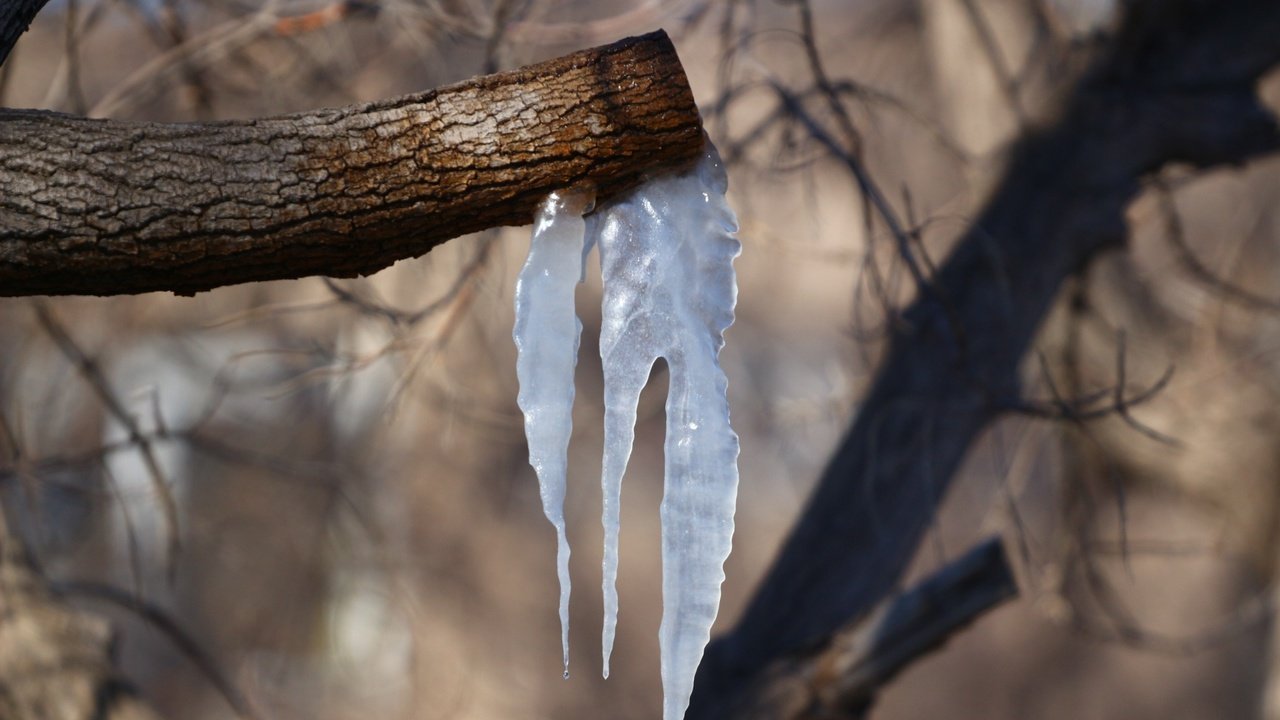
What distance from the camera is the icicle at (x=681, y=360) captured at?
1.33 metres

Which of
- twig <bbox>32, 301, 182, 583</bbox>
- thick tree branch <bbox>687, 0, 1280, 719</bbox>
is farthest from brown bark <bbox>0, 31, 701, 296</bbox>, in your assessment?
thick tree branch <bbox>687, 0, 1280, 719</bbox>

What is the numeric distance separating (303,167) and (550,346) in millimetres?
342

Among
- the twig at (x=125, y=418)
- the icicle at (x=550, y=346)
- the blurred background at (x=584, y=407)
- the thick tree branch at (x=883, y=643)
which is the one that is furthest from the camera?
the blurred background at (x=584, y=407)

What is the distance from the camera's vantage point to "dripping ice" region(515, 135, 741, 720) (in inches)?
52.6

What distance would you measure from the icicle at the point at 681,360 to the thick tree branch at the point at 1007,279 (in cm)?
146

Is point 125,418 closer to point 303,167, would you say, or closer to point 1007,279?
point 303,167

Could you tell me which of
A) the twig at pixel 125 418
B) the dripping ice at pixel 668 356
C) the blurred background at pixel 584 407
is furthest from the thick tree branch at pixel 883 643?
the twig at pixel 125 418

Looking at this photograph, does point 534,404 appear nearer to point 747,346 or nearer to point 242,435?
point 242,435

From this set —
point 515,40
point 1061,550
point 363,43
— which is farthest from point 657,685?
point 515,40

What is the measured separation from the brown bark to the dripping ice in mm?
105

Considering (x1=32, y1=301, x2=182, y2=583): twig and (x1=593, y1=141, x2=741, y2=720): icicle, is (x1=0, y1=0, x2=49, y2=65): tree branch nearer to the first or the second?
(x1=593, y1=141, x2=741, y2=720): icicle

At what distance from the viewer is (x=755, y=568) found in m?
7.50

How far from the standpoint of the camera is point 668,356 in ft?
4.49

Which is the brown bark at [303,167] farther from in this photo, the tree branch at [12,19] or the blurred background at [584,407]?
the blurred background at [584,407]
